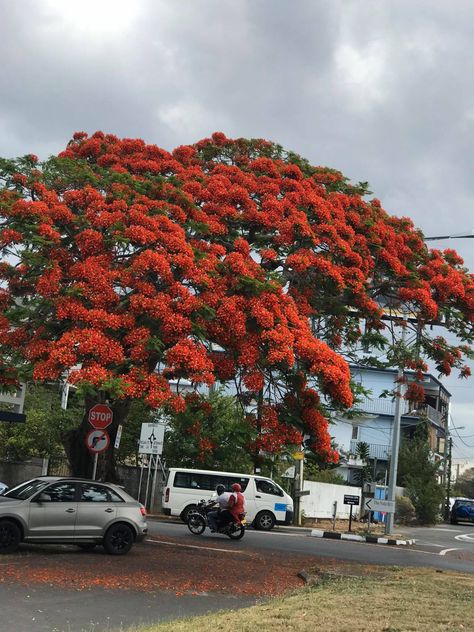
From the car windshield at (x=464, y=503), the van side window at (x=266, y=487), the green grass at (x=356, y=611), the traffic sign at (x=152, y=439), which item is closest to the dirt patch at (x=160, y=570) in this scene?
the green grass at (x=356, y=611)

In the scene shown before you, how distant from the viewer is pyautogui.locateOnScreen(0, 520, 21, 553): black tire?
493 inches

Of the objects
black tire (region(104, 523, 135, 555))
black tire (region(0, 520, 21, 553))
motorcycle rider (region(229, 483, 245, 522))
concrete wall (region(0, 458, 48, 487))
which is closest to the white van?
motorcycle rider (region(229, 483, 245, 522))

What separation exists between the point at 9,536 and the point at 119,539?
2.07 meters

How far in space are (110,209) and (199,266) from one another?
204 centimetres

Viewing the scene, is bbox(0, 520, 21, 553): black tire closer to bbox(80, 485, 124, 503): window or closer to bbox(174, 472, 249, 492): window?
bbox(80, 485, 124, 503): window

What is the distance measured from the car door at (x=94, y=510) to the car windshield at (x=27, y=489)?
722mm

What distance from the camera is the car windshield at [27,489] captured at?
13258mm

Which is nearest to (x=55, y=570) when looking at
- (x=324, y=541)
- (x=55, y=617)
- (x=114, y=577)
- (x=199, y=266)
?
(x=114, y=577)

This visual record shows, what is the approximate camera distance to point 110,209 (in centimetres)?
1342

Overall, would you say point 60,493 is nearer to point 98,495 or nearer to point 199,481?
point 98,495

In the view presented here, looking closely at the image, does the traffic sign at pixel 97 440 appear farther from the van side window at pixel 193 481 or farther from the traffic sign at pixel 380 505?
the traffic sign at pixel 380 505

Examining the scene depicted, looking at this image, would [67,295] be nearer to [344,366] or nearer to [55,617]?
[344,366]

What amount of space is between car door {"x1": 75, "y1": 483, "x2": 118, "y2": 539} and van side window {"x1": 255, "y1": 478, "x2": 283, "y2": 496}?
1187cm

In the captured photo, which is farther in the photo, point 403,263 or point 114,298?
point 403,263
